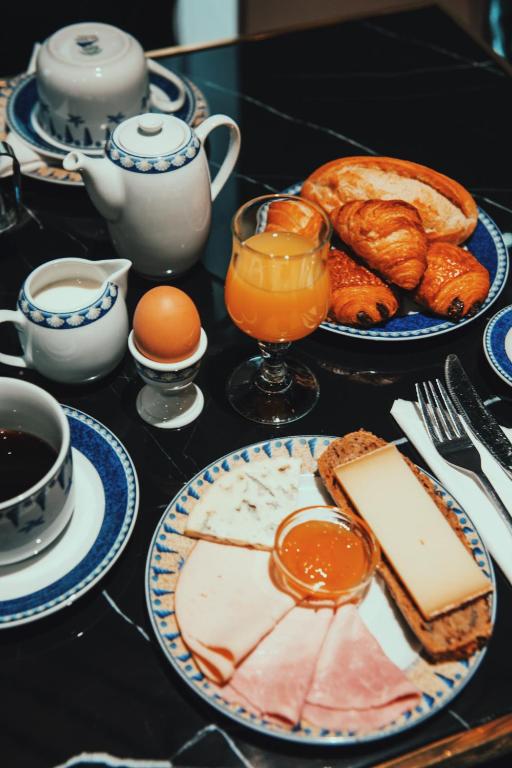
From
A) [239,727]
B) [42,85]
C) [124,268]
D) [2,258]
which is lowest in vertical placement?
[239,727]

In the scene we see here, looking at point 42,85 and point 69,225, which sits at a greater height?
point 42,85

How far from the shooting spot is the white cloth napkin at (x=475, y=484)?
1.04 meters

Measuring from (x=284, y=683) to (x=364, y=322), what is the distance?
2.00 ft

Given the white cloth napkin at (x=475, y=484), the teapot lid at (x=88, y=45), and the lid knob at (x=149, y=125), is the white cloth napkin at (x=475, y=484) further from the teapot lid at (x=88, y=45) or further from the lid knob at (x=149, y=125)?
the teapot lid at (x=88, y=45)

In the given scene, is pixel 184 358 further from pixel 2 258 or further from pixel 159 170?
pixel 2 258

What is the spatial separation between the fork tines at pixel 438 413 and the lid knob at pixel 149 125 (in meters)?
0.57

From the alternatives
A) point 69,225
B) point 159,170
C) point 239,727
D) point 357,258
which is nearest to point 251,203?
point 159,170

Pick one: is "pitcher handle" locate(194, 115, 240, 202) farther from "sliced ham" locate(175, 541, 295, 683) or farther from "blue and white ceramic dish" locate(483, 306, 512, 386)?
"sliced ham" locate(175, 541, 295, 683)

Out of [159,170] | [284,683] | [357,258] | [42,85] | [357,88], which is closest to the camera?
[284,683]

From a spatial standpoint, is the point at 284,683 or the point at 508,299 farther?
the point at 508,299

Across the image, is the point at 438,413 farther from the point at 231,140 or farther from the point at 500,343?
the point at 231,140

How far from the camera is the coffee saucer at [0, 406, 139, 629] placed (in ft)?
3.11

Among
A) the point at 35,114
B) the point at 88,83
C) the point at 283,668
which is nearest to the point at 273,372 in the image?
the point at 283,668

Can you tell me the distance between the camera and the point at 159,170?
126cm
